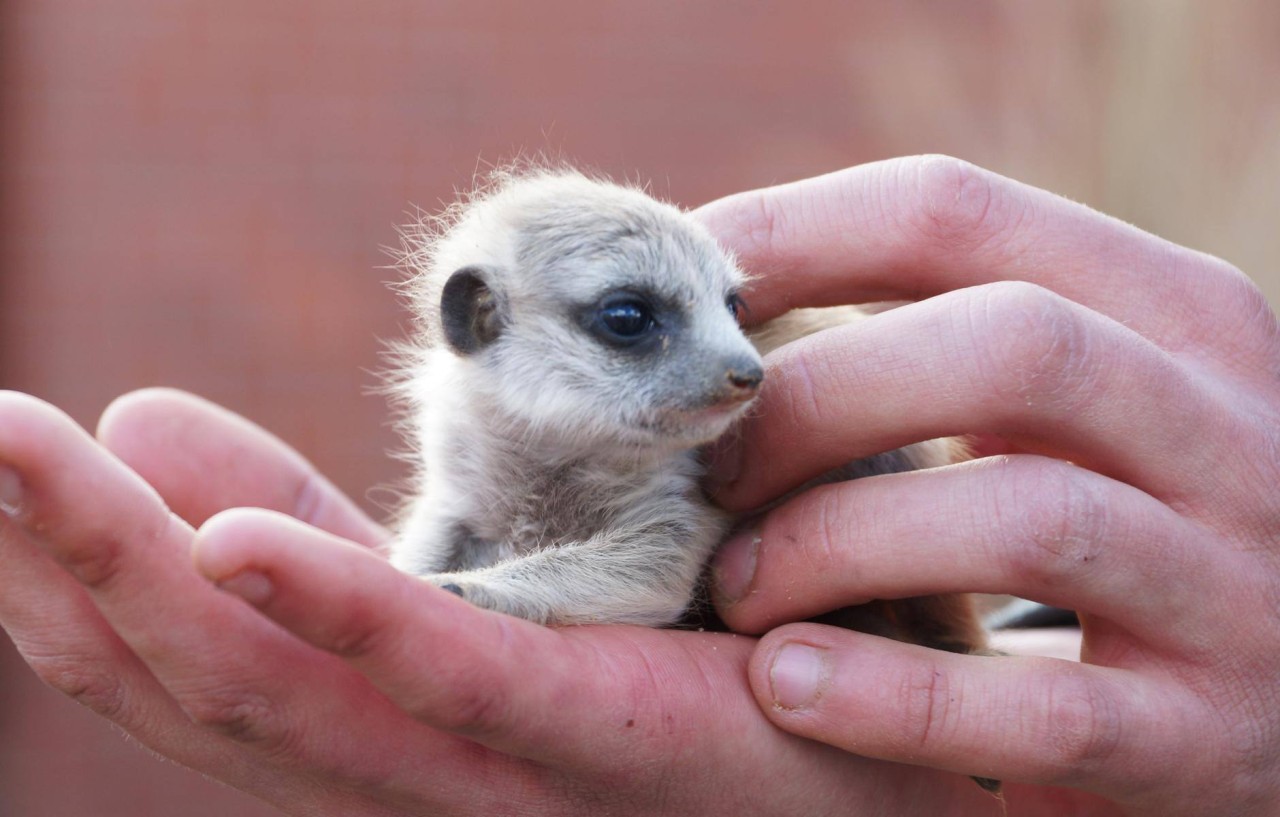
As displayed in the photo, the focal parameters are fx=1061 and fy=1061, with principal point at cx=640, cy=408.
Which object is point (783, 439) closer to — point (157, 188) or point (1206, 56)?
point (1206, 56)

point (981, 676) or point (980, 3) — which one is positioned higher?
point (980, 3)

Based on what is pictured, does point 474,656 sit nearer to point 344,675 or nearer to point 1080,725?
point 344,675

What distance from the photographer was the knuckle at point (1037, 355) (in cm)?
162

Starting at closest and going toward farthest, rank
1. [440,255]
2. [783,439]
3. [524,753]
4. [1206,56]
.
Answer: [524,753] → [783,439] → [440,255] → [1206,56]

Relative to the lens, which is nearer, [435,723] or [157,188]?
[435,723]

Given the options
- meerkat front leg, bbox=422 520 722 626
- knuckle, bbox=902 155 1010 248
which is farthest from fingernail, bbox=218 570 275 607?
knuckle, bbox=902 155 1010 248

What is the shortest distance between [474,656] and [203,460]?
1.94 m

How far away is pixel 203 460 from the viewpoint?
118 inches

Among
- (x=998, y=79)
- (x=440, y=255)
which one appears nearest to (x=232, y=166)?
(x=440, y=255)

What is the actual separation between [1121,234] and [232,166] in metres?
4.02

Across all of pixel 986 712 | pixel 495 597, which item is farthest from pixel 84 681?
pixel 986 712

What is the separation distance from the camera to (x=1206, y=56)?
162 inches

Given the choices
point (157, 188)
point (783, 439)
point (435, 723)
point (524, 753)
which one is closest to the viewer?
point (435, 723)

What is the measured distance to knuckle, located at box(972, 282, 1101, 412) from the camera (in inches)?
63.8
